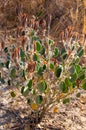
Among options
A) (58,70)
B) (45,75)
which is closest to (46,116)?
(45,75)

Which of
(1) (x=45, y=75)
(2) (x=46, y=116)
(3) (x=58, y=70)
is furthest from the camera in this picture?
(2) (x=46, y=116)

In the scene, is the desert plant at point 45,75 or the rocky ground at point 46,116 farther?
the rocky ground at point 46,116

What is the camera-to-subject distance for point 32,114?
3.09 metres

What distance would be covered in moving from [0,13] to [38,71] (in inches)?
104

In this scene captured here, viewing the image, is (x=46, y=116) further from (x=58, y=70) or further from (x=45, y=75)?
(x=58, y=70)

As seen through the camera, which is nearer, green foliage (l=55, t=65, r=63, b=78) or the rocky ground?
green foliage (l=55, t=65, r=63, b=78)

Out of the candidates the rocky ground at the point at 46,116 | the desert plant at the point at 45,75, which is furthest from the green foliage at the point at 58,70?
the rocky ground at the point at 46,116

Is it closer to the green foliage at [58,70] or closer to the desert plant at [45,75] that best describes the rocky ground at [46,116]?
the desert plant at [45,75]

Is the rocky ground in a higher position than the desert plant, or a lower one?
lower

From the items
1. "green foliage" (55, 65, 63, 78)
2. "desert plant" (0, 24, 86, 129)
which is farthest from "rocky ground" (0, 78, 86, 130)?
"green foliage" (55, 65, 63, 78)

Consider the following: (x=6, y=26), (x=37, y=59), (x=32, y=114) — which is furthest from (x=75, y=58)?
(x=6, y=26)

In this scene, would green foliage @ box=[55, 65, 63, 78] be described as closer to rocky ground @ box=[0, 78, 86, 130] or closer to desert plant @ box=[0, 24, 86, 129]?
desert plant @ box=[0, 24, 86, 129]

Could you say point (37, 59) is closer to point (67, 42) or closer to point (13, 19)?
point (67, 42)

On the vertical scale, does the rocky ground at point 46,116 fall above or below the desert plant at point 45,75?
below
